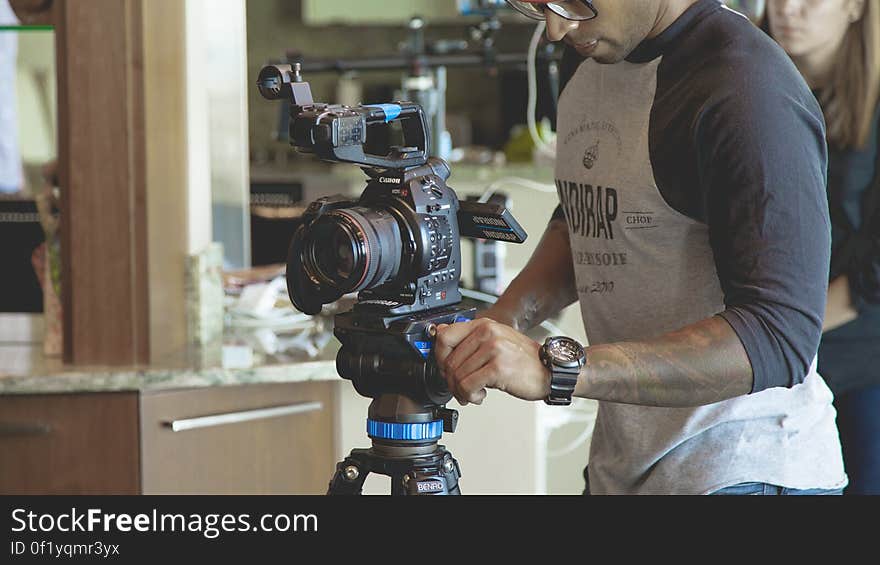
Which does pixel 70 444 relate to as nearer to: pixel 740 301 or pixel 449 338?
pixel 449 338

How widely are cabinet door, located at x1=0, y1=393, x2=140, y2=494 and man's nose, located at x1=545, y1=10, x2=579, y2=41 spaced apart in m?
0.97

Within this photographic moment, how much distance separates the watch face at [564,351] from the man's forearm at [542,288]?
351 millimetres

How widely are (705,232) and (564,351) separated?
0.71 ft

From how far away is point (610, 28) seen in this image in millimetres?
1155

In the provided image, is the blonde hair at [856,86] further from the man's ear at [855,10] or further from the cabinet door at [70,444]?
the cabinet door at [70,444]

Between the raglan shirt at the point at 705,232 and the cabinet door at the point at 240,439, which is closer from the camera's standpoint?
the raglan shirt at the point at 705,232

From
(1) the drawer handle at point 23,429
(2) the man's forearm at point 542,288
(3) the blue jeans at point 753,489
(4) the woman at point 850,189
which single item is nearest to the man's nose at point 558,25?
(2) the man's forearm at point 542,288

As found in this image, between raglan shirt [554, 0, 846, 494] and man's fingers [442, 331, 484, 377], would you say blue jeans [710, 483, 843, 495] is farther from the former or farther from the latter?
man's fingers [442, 331, 484, 377]

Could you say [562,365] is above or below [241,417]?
above

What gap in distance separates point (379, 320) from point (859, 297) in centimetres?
103

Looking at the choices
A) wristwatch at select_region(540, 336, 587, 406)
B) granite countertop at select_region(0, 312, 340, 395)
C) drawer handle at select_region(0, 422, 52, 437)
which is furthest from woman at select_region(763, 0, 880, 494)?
drawer handle at select_region(0, 422, 52, 437)

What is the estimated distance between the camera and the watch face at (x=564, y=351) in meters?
1.05

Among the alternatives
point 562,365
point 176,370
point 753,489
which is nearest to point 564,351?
point 562,365
